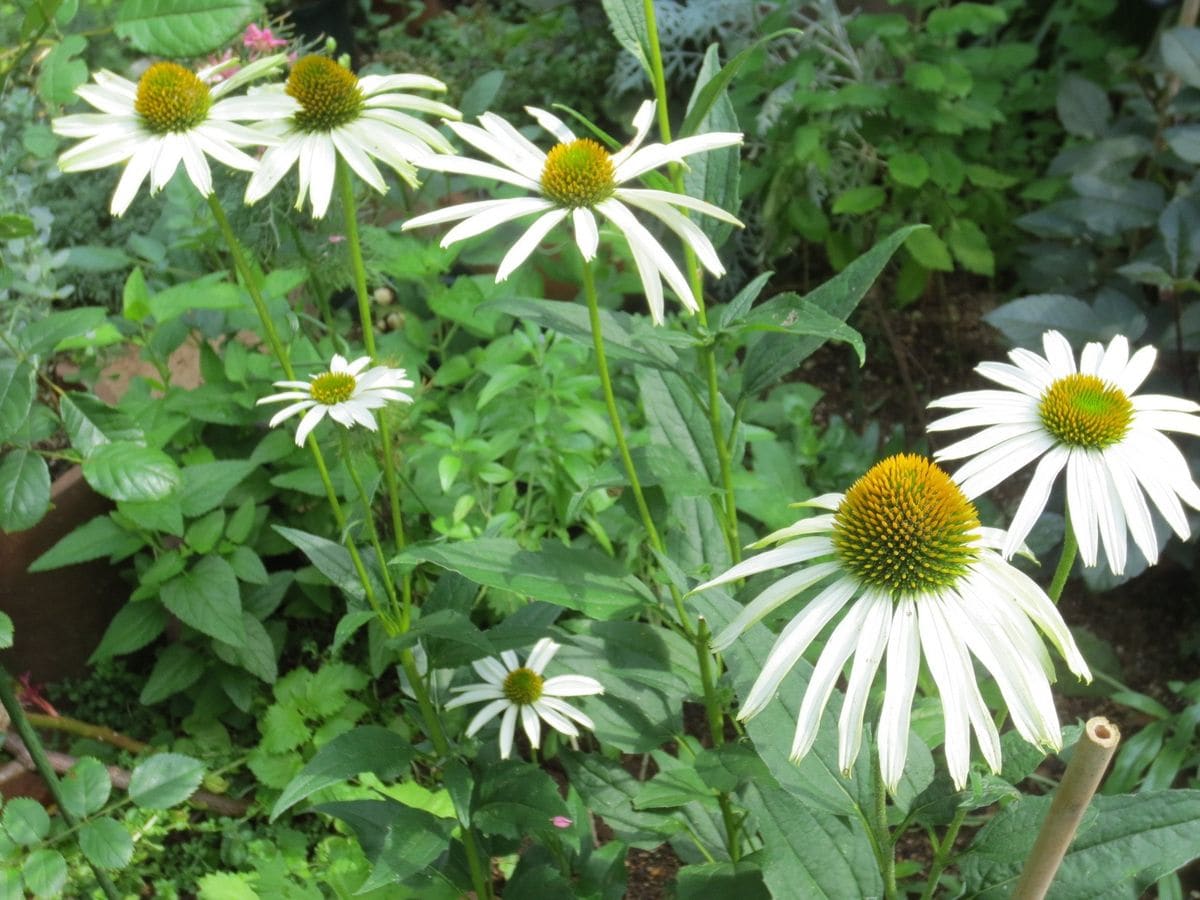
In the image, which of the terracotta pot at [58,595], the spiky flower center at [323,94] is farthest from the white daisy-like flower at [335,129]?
the terracotta pot at [58,595]

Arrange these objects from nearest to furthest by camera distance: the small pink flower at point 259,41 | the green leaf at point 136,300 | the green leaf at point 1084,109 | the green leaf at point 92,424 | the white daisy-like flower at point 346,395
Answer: the white daisy-like flower at point 346,395, the green leaf at point 92,424, the green leaf at point 136,300, the small pink flower at point 259,41, the green leaf at point 1084,109

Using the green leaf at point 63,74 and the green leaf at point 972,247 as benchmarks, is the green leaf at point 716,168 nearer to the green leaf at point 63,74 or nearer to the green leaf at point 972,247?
the green leaf at point 63,74

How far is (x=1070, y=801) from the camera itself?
59cm

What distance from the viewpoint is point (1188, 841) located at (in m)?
0.71

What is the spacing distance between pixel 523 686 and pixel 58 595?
0.85m

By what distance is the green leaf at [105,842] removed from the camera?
0.82 metres

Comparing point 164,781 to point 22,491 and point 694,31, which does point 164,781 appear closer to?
point 22,491

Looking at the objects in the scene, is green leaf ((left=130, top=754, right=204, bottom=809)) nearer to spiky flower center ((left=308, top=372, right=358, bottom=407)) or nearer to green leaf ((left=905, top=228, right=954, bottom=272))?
spiky flower center ((left=308, top=372, right=358, bottom=407))

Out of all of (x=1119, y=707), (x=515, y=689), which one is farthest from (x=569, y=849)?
(x=1119, y=707)

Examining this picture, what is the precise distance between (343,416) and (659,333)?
0.91ft

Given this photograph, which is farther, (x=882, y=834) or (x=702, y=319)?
(x=702, y=319)

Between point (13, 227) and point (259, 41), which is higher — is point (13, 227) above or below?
below

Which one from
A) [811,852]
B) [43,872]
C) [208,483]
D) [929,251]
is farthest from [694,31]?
[43,872]

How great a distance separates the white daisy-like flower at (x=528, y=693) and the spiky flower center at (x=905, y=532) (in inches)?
16.4
